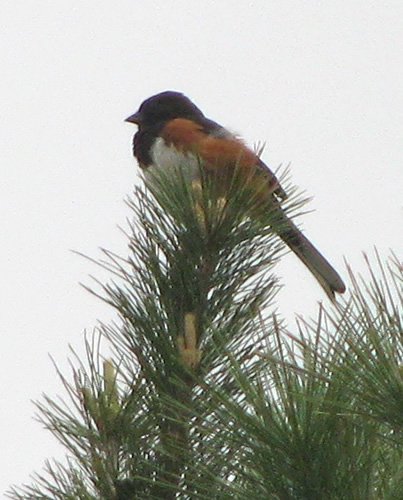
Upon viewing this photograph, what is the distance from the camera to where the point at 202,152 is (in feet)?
8.37

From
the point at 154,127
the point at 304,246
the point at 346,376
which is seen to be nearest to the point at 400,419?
the point at 346,376

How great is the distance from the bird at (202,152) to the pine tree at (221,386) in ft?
0.32

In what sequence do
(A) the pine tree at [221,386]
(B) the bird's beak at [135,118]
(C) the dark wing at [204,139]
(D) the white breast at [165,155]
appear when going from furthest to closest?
(B) the bird's beak at [135,118] → (D) the white breast at [165,155] → (C) the dark wing at [204,139] → (A) the pine tree at [221,386]

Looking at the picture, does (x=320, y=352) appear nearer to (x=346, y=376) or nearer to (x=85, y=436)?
(x=346, y=376)

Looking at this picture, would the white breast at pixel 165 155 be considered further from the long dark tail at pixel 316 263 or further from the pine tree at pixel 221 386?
the pine tree at pixel 221 386

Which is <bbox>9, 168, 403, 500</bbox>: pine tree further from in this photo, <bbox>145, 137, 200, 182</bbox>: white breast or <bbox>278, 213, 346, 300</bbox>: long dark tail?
<bbox>145, 137, 200, 182</bbox>: white breast

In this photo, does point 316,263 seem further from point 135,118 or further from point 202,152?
point 135,118

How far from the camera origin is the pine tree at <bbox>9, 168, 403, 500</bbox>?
104 cm

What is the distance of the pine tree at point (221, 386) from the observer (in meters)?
1.04

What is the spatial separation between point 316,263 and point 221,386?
3.63 feet

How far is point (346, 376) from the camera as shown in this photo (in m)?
1.01

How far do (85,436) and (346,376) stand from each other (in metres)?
0.47

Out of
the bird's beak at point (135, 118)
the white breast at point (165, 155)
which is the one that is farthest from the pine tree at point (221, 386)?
the bird's beak at point (135, 118)

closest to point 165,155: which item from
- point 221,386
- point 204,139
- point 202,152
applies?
point 204,139
